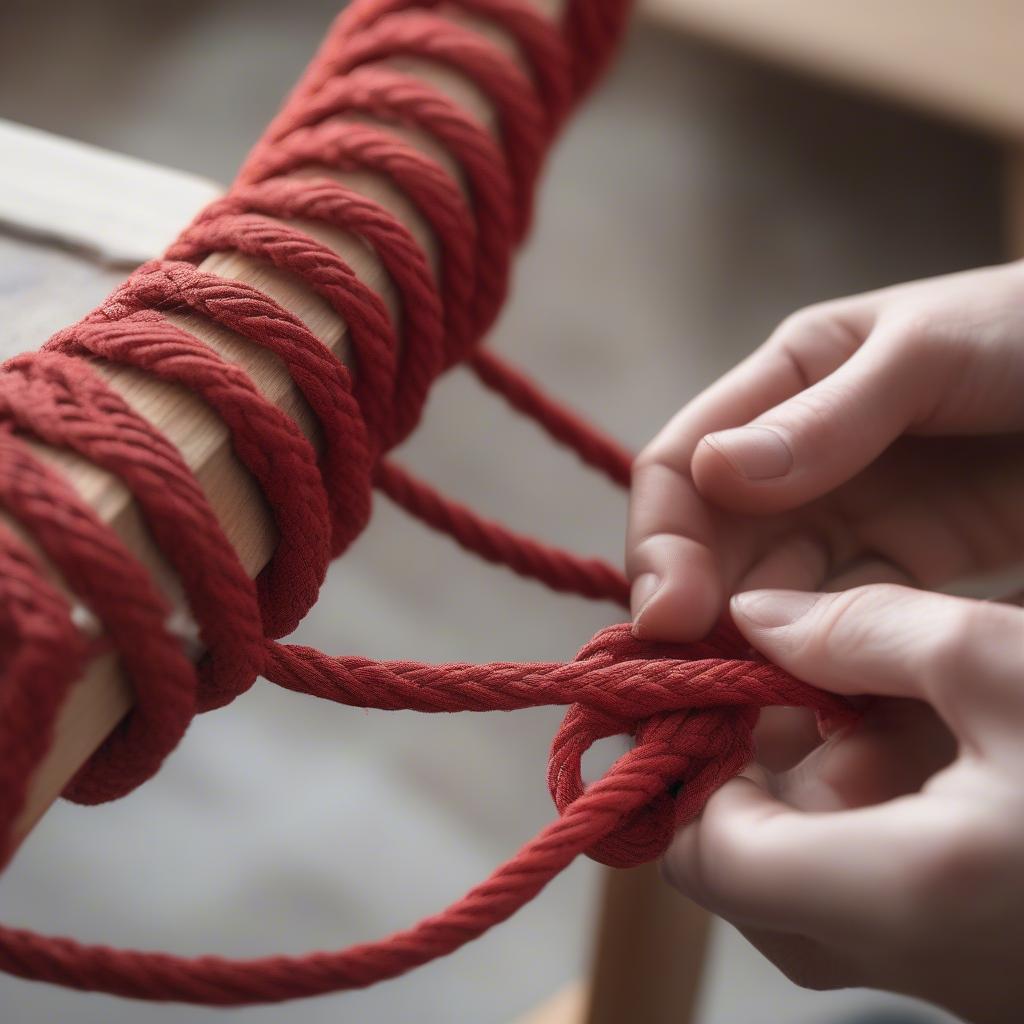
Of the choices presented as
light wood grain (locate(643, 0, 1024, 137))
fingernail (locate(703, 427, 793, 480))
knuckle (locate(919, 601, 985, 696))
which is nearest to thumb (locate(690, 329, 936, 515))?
fingernail (locate(703, 427, 793, 480))

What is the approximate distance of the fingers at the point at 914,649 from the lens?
0.34m

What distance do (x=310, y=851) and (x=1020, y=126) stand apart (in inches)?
39.8

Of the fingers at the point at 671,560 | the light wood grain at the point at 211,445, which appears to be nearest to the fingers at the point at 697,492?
the fingers at the point at 671,560

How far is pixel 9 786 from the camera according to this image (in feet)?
0.92

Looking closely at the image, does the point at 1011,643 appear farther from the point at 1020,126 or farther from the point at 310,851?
the point at 1020,126

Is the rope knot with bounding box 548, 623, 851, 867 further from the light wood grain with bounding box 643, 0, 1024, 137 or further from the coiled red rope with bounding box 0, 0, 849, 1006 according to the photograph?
the light wood grain with bounding box 643, 0, 1024, 137

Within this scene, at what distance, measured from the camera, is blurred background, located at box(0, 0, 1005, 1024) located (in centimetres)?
99

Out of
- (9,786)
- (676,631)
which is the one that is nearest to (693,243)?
(676,631)

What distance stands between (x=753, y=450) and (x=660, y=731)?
0.11m

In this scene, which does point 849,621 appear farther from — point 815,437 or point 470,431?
point 470,431

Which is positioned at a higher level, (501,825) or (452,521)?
(452,521)

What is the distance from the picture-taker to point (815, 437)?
438 millimetres

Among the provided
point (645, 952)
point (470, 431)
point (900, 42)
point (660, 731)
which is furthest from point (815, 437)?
point (900, 42)

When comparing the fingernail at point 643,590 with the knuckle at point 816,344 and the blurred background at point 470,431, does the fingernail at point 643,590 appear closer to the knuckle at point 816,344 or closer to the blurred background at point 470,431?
the knuckle at point 816,344
